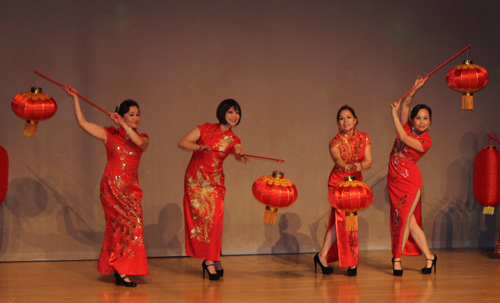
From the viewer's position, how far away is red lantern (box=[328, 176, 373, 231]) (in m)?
3.30

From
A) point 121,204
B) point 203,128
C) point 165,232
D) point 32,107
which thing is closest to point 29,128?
point 32,107

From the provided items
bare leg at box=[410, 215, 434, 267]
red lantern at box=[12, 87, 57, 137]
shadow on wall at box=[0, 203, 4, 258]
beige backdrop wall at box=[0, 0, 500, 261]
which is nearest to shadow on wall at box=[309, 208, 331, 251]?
beige backdrop wall at box=[0, 0, 500, 261]

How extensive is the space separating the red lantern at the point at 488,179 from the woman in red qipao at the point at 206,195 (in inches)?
91.9

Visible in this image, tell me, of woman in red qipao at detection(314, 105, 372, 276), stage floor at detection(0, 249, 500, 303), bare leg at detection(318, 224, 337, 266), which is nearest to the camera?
stage floor at detection(0, 249, 500, 303)

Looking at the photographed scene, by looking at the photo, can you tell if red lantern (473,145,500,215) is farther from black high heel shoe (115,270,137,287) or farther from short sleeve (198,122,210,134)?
black high heel shoe (115,270,137,287)

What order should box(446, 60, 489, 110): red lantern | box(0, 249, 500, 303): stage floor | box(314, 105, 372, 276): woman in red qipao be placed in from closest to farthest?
1. box(0, 249, 500, 303): stage floor
2. box(446, 60, 489, 110): red lantern
3. box(314, 105, 372, 276): woman in red qipao

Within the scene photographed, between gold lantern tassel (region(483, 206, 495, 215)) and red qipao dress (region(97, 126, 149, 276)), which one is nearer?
red qipao dress (region(97, 126, 149, 276))

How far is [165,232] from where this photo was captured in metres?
4.67

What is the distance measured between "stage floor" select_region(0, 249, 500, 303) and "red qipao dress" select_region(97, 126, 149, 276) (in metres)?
0.17

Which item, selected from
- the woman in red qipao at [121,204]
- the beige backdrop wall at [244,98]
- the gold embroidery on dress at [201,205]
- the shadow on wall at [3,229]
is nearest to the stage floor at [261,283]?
the woman in red qipao at [121,204]

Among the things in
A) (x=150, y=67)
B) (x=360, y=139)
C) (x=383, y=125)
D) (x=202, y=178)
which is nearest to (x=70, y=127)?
(x=150, y=67)

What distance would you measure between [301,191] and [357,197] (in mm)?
1629

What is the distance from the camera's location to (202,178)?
12.1 feet

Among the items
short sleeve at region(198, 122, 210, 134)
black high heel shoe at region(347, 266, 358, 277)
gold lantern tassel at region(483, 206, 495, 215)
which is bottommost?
black high heel shoe at region(347, 266, 358, 277)
